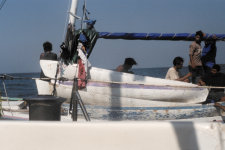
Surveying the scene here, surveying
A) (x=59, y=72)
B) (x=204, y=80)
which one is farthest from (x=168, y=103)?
(x=59, y=72)

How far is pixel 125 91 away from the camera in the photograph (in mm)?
5871

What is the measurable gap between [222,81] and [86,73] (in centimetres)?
293

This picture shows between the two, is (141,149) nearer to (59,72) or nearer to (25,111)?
(59,72)

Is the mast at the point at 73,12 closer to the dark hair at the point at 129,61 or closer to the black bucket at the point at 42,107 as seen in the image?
the dark hair at the point at 129,61

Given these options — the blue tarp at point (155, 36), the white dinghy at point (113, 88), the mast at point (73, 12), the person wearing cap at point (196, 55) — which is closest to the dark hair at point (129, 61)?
the blue tarp at point (155, 36)

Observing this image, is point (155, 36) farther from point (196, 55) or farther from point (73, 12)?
point (73, 12)

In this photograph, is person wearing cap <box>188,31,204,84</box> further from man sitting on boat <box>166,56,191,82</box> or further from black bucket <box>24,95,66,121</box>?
black bucket <box>24,95,66,121</box>

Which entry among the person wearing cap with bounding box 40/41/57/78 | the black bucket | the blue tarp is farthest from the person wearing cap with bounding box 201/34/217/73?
the black bucket

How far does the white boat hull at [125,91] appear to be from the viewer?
5.84 metres

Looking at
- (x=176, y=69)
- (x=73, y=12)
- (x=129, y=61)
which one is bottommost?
(x=176, y=69)

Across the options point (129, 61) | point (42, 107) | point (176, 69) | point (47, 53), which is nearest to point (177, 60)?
point (176, 69)

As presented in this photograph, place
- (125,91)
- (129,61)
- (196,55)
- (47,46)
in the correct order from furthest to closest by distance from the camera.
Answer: (47,46), (196,55), (129,61), (125,91)

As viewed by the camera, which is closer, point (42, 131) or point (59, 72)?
point (42, 131)

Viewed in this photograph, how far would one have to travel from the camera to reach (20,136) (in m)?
2.72
